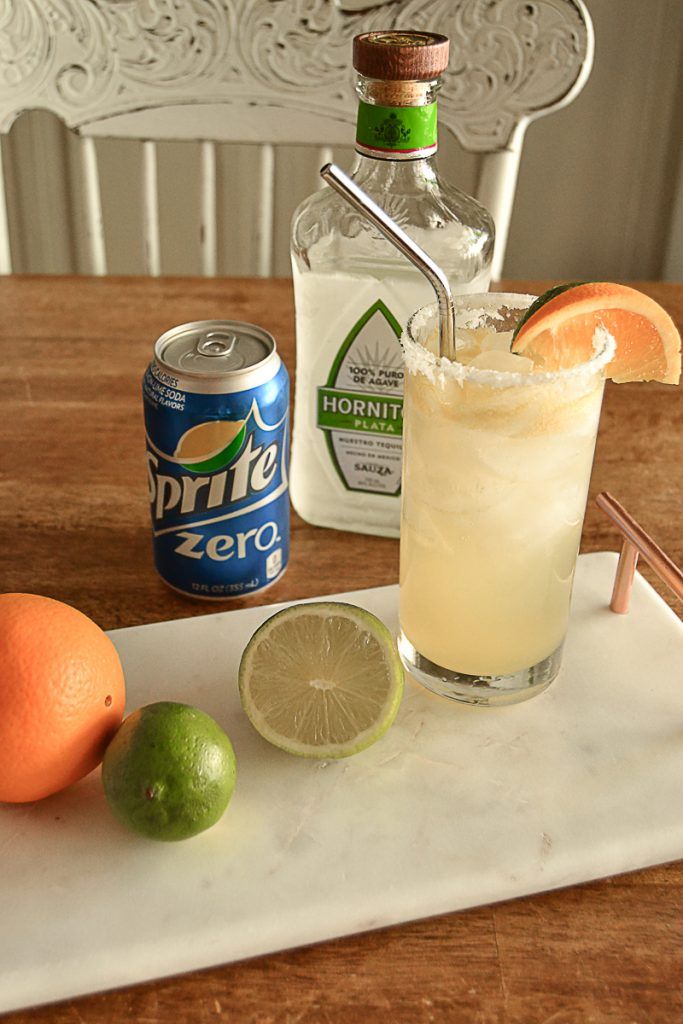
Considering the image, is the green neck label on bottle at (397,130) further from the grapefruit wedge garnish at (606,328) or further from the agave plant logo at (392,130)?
the grapefruit wedge garnish at (606,328)

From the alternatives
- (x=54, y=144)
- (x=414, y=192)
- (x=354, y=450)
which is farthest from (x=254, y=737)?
(x=54, y=144)

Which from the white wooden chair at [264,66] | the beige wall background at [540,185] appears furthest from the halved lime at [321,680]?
the beige wall background at [540,185]

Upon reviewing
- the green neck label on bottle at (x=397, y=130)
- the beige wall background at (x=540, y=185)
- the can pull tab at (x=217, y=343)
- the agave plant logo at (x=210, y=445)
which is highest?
the green neck label on bottle at (x=397, y=130)

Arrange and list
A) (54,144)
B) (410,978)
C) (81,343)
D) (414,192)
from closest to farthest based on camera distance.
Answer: (410,978)
(414,192)
(81,343)
(54,144)

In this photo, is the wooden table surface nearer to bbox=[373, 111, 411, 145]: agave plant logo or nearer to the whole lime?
the whole lime

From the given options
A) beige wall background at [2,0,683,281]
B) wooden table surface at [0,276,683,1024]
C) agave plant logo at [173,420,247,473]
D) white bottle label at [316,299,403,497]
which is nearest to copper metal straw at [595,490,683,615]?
wooden table surface at [0,276,683,1024]

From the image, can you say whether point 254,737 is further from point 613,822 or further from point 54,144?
point 54,144
